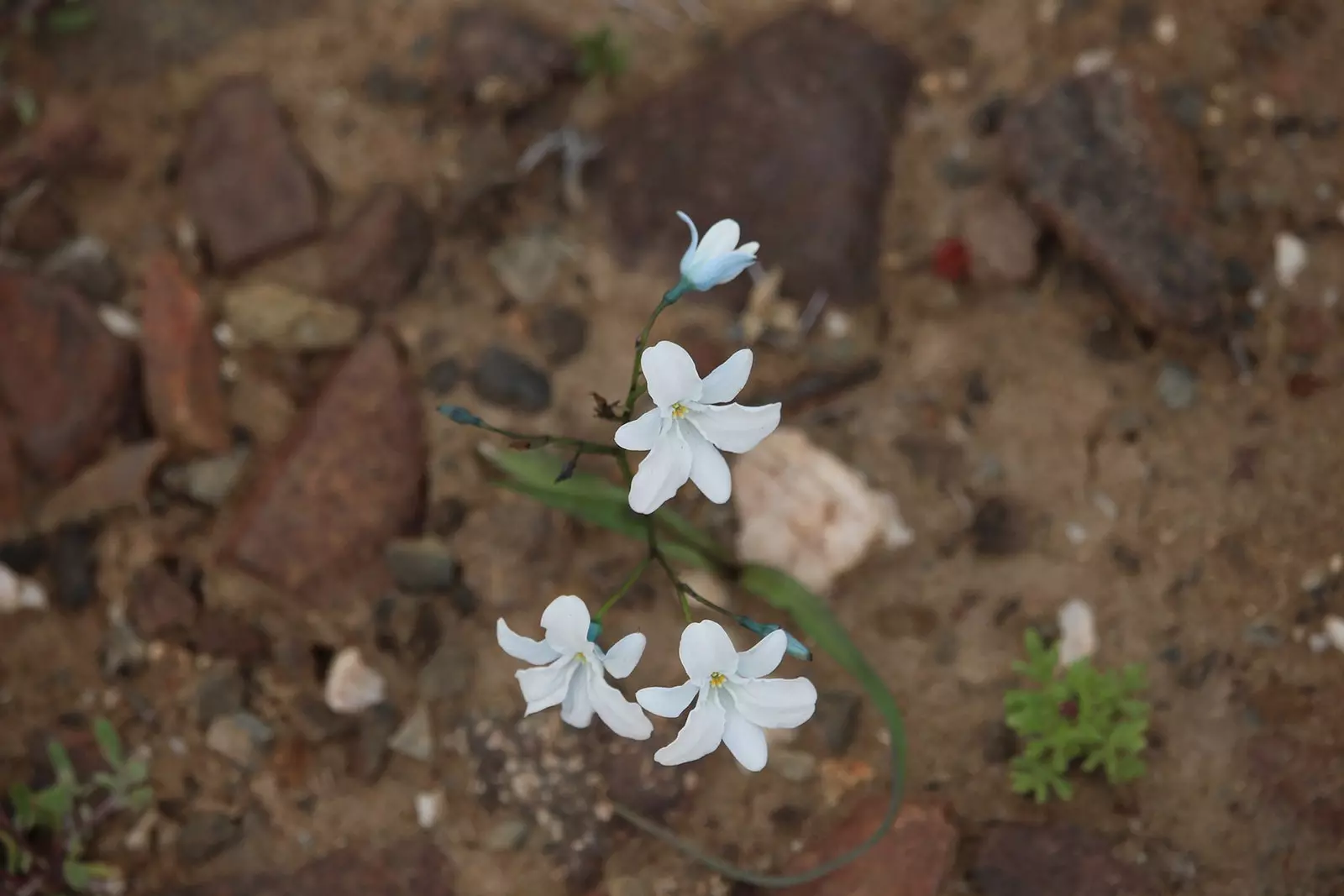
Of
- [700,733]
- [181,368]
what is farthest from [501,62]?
[700,733]

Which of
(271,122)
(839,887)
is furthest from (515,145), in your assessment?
(839,887)

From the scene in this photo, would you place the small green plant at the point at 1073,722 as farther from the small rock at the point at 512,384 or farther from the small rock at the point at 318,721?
the small rock at the point at 318,721

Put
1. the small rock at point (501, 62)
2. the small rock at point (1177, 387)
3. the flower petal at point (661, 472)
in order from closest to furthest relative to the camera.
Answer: the flower petal at point (661, 472) < the small rock at point (1177, 387) < the small rock at point (501, 62)

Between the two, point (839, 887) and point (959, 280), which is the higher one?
point (959, 280)

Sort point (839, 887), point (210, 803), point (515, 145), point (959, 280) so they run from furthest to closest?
point (515, 145) < point (959, 280) < point (210, 803) < point (839, 887)

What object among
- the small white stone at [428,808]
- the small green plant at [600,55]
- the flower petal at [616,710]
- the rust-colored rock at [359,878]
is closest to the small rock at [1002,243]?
the small green plant at [600,55]

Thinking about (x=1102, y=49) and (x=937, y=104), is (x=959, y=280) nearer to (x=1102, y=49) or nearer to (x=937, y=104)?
(x=937, y=104)
